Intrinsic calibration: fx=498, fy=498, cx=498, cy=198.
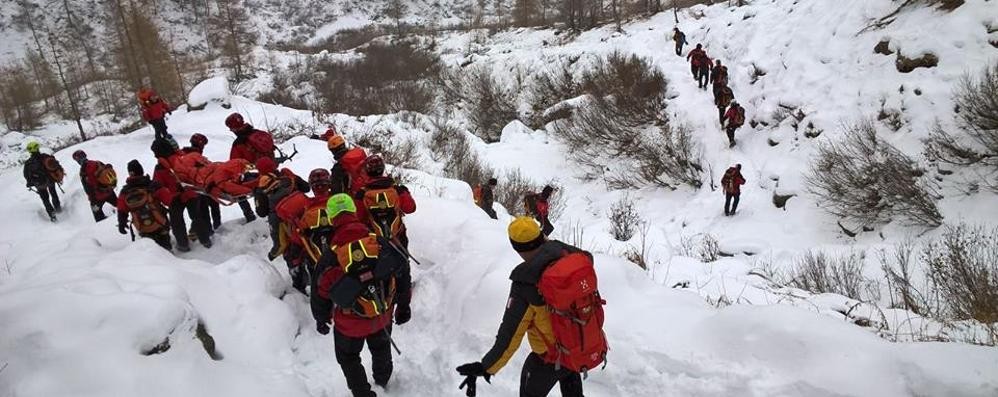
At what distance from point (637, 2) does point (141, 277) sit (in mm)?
35662

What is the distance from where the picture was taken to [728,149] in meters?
14.4

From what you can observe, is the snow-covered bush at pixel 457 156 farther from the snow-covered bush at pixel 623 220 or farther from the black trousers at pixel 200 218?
the black trousers at pixel 200 218

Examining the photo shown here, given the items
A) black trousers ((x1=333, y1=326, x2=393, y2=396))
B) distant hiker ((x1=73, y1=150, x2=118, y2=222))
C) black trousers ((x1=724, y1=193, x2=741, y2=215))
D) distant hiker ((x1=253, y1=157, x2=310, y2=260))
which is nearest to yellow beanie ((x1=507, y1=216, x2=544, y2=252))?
black trousers ((x1=333, y1=326, x2=393, y2=396))

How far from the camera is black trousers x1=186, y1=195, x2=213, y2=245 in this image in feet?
18.6

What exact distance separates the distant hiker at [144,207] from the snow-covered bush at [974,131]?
40.5 ft

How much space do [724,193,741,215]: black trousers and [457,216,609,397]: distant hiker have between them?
10376 millimetres

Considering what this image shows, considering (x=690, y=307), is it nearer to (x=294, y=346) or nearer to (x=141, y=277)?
(x=294, y=346)

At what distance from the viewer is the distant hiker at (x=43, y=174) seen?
27.3 feet

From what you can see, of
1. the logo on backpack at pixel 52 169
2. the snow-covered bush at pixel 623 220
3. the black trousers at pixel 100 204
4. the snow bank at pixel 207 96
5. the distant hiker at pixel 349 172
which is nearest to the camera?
the distant hiker at pixel 349 172

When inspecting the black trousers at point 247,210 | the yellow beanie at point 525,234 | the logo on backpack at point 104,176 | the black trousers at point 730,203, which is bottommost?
the black trousers at point 730,203

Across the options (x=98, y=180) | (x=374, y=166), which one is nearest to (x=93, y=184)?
(x=98, y=180)

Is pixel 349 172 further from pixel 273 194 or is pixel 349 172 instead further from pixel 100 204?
pixel 100 204

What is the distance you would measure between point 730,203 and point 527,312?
11277 millimetres

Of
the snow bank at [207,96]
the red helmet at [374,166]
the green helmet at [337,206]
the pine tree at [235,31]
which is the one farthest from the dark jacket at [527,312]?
the pine tree at [235,31]
